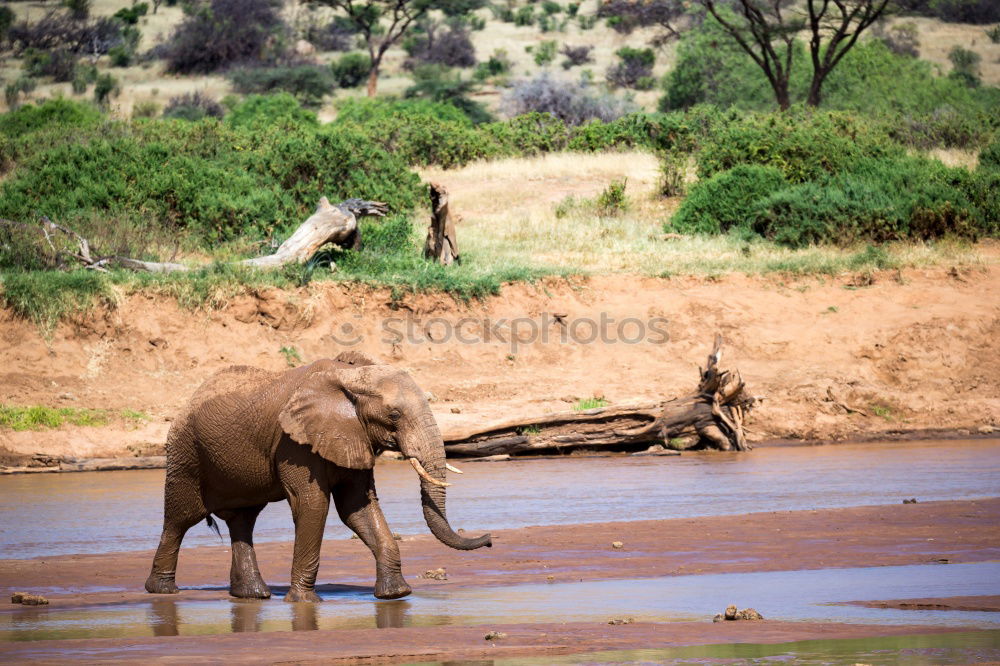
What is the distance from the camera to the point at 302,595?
30.4 feet

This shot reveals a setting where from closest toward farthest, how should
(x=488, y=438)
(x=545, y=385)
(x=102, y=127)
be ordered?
(x=488, y=438) → (x=545, y=385) → (x=102, y=127)

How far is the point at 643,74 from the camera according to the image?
6606 cm

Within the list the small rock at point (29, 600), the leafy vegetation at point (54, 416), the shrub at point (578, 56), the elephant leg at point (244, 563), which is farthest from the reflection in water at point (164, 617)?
the shrub at point (578, 56)

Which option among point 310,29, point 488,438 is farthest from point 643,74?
point 488,438

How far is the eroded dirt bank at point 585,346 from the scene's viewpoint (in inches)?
792

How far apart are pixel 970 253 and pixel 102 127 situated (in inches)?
740

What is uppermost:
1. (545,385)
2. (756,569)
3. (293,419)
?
(293,419)

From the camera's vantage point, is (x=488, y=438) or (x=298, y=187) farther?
(x=298, y=187)

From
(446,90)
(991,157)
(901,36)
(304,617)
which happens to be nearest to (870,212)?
(991,157)

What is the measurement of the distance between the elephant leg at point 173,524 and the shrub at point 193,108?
1593 inches

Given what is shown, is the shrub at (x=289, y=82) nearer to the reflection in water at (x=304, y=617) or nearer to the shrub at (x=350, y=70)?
the shrub at (x=350, y=70)

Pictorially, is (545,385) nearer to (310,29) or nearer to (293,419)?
(293,419)

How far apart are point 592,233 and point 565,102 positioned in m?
20.1

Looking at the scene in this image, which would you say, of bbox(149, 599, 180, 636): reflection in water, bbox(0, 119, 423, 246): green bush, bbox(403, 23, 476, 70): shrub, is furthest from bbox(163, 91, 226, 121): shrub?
bbox(149, 599, 180, 636): reflection in water
